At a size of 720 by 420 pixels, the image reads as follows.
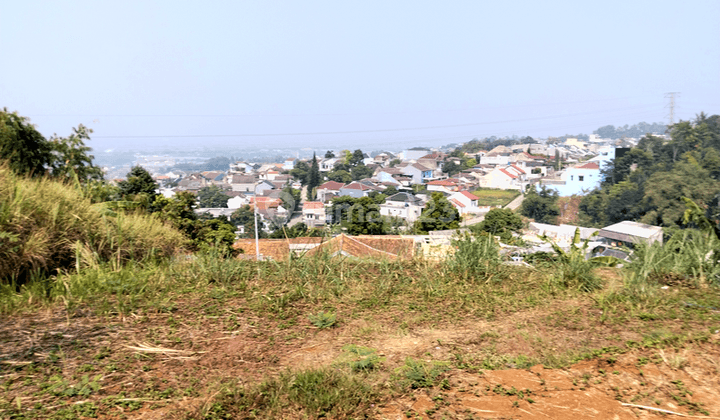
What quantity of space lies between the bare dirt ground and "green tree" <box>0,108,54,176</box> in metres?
A: 3.46

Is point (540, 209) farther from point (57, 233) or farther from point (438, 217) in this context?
point (57, 233)

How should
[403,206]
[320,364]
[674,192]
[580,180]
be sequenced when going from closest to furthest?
[320,364]
[674,192]
[403,206]
[580,180]

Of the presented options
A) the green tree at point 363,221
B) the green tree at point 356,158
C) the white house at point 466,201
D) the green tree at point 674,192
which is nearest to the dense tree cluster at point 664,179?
the green tree at point 674,192

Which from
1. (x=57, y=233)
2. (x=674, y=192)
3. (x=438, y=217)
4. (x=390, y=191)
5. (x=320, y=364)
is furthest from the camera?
(x=390, y=191)

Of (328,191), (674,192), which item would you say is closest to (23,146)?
(674,192)

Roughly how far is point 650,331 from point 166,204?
349 inches

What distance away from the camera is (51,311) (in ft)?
9.82

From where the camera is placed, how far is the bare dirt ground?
2037mm

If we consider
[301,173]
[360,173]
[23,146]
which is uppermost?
[23,146]

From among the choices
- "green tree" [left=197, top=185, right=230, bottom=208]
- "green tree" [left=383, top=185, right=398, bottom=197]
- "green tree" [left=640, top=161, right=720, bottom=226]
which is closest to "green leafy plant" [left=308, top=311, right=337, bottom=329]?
"green tree" [left=640, top=161, right=720, bottom=226]

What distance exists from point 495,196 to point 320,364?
212 ft

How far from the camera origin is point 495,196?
6469cm

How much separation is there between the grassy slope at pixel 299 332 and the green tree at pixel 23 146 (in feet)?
9.65

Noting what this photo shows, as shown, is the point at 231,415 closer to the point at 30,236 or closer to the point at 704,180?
the point at 30,236
